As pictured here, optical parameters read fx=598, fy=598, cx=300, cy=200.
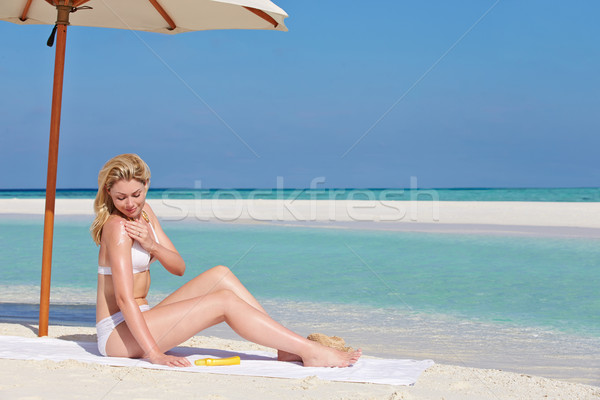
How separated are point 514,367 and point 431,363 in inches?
26.1

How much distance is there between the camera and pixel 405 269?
28.0 feet

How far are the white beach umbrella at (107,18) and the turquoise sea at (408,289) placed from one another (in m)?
1.28

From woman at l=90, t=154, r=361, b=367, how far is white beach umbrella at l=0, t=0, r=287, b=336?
3.64ft

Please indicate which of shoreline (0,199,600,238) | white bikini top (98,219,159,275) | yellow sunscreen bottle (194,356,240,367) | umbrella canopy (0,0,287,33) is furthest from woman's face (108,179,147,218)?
shoreline (0,199,600,238)

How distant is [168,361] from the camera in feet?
10.1

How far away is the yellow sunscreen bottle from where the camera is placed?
3.22 m

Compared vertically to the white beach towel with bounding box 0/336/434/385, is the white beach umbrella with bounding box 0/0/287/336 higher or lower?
higher

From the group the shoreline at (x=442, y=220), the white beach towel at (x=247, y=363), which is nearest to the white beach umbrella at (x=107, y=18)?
the white beach towel at (x=247, y=363)

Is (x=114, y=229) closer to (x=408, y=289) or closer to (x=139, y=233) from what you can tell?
(x=139, y=233)

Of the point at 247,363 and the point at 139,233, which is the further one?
the point at 247,363

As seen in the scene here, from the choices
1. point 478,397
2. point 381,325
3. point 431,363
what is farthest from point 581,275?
point 478,397

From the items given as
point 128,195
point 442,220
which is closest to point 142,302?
point 128,195

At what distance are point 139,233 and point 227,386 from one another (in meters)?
0.88

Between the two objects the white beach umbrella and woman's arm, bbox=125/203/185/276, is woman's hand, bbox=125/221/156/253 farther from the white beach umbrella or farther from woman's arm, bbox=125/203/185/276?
the white beach umbrella
